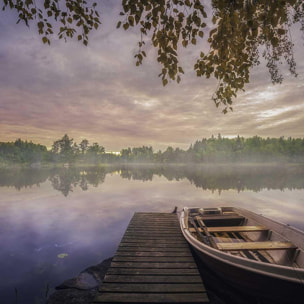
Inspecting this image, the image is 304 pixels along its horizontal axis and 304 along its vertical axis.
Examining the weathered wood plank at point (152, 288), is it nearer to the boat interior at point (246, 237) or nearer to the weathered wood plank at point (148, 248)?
the boat interior at point (246, 237)

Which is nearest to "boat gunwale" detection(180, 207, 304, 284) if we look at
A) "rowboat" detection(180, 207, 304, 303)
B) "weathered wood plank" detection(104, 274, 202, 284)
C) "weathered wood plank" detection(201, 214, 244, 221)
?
"rowboat" detection(180, 207, 304, 303)

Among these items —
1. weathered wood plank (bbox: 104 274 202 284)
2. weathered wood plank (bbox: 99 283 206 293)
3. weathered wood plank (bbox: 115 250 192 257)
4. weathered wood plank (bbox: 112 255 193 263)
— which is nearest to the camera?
weathered wood plank (bbox: 99 283 206 293)

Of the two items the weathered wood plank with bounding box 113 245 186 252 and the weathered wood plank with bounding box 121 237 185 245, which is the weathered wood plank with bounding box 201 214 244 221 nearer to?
the weathered wood plank with bounding box 121 237 185 245

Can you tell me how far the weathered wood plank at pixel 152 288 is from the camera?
4.05m

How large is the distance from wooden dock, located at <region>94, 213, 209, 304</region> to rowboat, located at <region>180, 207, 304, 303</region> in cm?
67

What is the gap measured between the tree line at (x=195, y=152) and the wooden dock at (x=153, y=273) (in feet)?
A: 392

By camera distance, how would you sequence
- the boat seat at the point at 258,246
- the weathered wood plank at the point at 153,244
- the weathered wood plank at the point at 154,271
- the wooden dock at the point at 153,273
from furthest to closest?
the weathered wood plank at the point at 153,244 < the boat seat at the point at 258,246 < the weathered wood plank at the point at 154,271 < the wooden dock at the point at 153,273

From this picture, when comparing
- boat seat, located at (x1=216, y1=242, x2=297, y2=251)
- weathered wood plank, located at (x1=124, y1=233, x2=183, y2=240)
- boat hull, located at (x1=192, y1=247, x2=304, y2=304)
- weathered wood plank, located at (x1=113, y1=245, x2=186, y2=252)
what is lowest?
weathered wood plank, located at (x1=124, y1=233, x2=183, y2=240)

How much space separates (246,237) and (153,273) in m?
4.31

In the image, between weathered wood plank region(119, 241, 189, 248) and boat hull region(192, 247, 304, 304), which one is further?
weathered wood plank region(119, 241, 189, 248)

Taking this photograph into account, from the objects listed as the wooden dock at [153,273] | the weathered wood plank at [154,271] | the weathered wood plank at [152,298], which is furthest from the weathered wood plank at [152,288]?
the weathered wood plank at [154,271]

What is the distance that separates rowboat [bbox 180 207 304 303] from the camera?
3.55m

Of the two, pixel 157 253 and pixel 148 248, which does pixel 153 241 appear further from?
pixel 157 253

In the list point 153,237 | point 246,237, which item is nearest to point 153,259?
point 153,237
